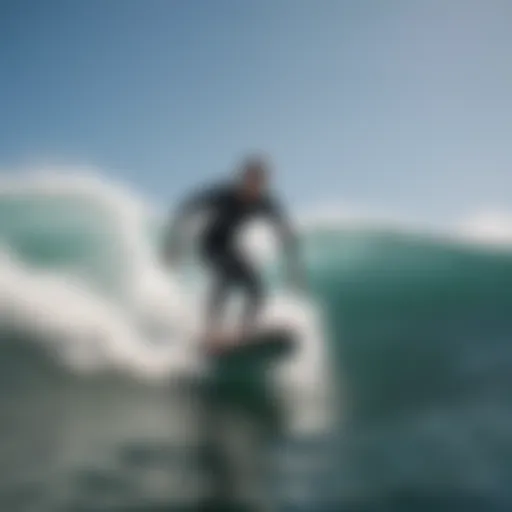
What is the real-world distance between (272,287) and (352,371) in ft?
Answer: 1.37

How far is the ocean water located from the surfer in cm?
7

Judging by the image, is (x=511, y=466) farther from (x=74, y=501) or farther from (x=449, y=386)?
(x=74, y=501)

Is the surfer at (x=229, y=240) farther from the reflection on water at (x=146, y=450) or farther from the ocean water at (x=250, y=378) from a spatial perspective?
the reflection on water at (x=146, y=450)

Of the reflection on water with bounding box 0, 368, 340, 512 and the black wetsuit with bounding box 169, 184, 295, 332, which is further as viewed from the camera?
the black wetsuit with bounding box 169, 184, 295, 332

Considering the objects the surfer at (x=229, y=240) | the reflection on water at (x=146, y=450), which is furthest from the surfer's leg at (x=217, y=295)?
the reflection on water at (x=146, y=450)

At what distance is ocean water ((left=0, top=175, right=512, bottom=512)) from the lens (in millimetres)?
2234

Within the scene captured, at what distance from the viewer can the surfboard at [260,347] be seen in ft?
8.23

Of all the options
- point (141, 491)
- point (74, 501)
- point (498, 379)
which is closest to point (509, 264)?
point (498, 379)

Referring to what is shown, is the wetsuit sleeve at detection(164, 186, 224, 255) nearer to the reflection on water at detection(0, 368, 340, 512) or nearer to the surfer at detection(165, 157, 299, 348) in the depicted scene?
the surfer at detection(165, 157, 299, 348)

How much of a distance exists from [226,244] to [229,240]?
0.02m

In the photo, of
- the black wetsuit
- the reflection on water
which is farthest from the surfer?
the reflection on water

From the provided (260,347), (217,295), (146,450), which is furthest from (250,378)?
(146,450)

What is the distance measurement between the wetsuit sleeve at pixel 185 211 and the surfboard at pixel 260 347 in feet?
1.31

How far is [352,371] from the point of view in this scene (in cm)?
261
